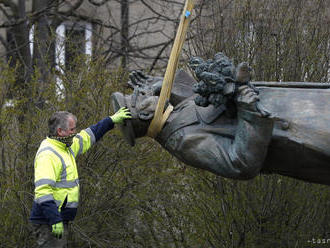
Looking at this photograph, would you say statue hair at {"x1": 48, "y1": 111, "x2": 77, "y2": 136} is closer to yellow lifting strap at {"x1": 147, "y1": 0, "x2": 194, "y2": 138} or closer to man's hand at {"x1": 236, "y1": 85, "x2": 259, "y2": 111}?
yellow lifting strap at {"x1": 147, "y1": 0, "x2": 194, "y2": 138}

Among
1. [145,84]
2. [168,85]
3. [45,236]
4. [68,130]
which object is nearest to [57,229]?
[45,236]

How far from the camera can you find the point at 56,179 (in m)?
4.65

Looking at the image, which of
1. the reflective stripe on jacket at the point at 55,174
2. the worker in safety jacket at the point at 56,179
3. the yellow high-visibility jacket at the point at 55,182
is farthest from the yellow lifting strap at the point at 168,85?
the reflective stripe on jacket at the point at 55,174

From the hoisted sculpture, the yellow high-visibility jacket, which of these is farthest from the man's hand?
the yellow high-visibility jacket

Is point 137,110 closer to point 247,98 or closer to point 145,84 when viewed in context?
point 145,84

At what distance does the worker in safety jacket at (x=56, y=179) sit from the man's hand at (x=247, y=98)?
1.38 metres

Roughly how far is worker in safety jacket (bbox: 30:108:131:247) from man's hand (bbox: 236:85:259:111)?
1.38 metres

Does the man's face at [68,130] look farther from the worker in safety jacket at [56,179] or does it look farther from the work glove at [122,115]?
the work glove at [122,115]

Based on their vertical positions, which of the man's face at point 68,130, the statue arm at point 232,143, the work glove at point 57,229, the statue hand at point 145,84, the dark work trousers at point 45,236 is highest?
the statue hand at point 145,84

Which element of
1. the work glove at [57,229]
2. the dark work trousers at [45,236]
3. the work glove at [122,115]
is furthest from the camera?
the dark work trousers at [45,236]

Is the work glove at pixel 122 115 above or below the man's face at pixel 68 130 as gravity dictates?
above

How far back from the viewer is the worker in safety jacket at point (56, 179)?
4.46 m

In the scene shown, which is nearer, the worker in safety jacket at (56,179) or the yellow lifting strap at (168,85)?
the yellow lifting strap at (168,85)

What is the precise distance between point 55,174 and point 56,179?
46 millimetres
